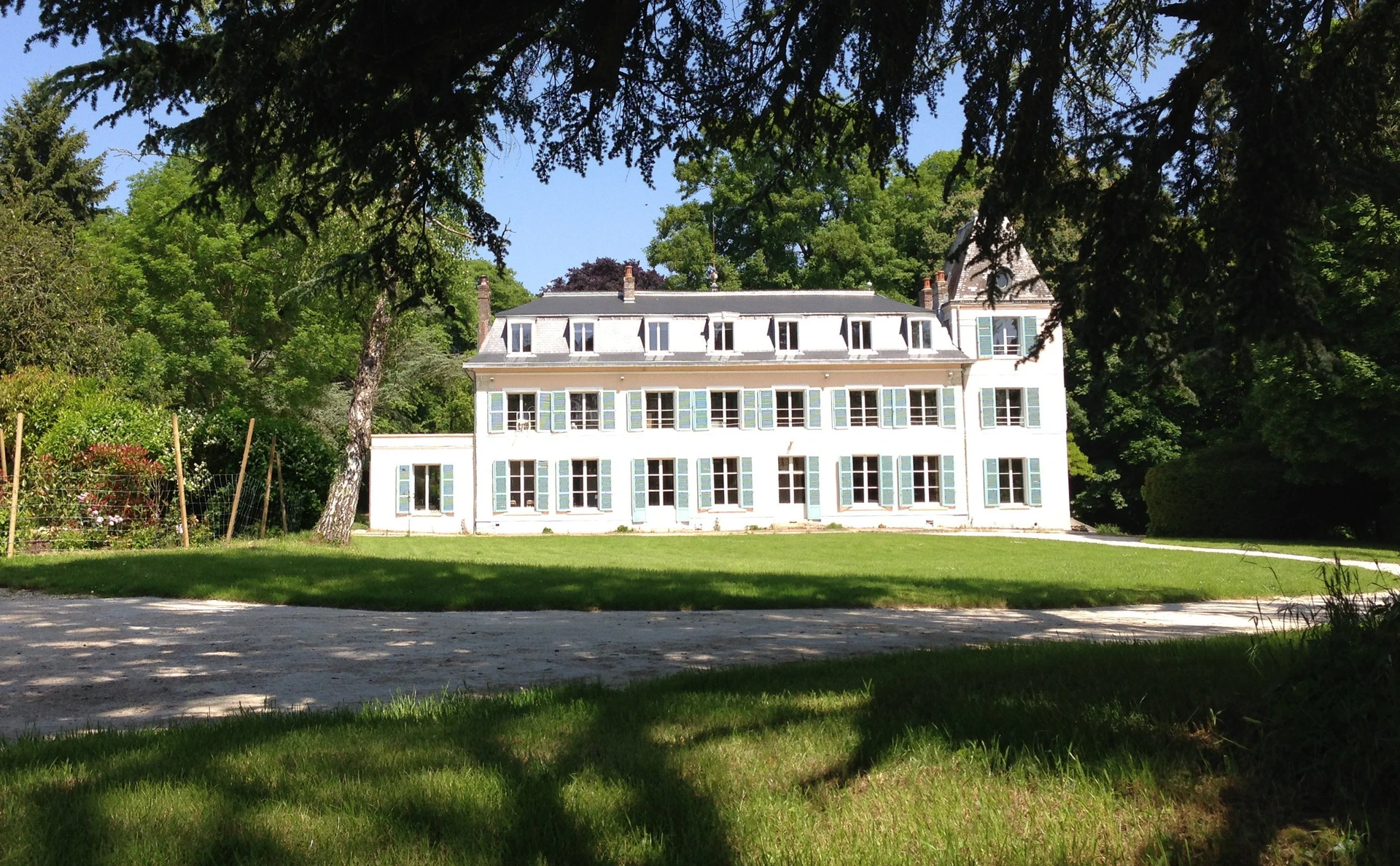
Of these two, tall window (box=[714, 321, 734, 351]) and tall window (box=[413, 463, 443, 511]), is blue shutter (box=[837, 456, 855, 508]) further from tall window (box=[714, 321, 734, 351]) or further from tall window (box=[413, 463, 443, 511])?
tall window (box=[413, 463, 443, 511])

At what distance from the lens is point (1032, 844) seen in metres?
3.07

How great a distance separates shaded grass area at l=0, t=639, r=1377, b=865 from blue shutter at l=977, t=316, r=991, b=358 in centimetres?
3171

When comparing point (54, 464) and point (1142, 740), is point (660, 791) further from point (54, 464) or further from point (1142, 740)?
point (54, 464)

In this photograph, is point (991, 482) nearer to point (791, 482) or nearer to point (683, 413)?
point (791, 482)

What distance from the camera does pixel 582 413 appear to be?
34969mm

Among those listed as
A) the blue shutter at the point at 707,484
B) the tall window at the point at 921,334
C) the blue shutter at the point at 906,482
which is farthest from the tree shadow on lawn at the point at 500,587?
the tall window at the point at 921,334

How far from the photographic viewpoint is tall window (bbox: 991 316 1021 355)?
35750 millimetres

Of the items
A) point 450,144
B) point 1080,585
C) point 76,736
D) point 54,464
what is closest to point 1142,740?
point 76,736

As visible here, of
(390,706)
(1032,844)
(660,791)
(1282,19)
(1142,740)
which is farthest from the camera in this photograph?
(1282,19)

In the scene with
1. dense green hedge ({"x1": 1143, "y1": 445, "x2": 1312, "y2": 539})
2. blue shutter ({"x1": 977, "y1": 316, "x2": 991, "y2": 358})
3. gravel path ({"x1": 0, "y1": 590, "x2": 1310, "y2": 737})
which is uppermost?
blue shutter ({"x1": 977, "y1": 316, "x2": 991, "y2": 358})

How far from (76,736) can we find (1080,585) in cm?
1136

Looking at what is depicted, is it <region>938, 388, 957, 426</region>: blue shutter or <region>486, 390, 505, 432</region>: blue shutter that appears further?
<region>938, 388, 957, 426</region>: blue shutter

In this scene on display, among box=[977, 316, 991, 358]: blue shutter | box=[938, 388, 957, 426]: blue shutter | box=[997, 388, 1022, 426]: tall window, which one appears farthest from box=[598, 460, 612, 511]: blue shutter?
box=[997, 388, 1022, 426]: tall window

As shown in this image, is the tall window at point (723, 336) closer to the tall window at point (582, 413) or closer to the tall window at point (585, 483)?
the tall window at point (582, 413)
